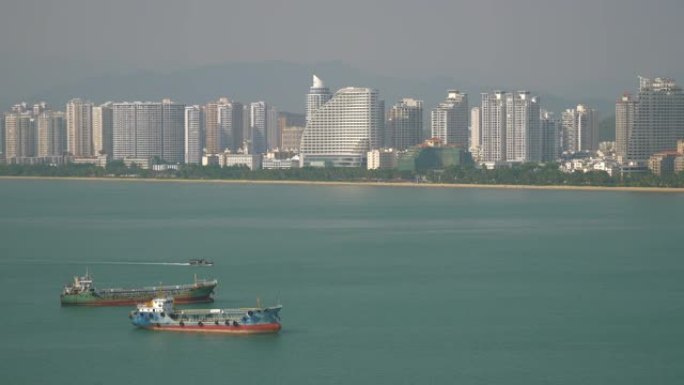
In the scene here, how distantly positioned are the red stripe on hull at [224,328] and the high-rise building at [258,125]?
179 feet

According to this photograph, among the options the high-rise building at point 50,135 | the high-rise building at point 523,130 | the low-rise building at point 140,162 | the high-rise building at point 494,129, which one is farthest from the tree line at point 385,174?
the high-rise building at point 50,135

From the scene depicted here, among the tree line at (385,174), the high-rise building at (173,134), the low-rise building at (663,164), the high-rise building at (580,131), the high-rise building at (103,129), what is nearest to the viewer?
the tree line at (385,174)

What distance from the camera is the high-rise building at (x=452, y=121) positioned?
58.4m

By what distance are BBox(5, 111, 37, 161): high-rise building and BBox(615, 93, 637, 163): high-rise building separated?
29.5m

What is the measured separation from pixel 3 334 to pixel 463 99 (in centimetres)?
4859

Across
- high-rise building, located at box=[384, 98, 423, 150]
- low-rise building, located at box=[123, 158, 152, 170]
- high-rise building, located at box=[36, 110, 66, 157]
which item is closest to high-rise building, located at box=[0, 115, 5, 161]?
high-rise building, located at box=[36, 110, 66, 157]

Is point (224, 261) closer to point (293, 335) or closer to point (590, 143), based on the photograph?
point (293, 335)

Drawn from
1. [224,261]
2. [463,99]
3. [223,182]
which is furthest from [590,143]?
[224,261]

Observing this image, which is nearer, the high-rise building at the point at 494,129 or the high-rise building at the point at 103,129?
the high-rise building at the point at 494,129

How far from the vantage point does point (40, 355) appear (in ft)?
36.7

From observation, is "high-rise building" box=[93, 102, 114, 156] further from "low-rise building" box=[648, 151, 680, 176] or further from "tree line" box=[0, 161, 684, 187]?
"low-rise building" box=[648, 151, 680, 176]

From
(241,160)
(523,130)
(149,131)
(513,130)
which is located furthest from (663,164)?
(149,131)

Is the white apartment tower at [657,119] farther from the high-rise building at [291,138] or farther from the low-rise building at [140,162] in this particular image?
the low-rise building at [140,162]

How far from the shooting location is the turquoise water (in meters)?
10.8
